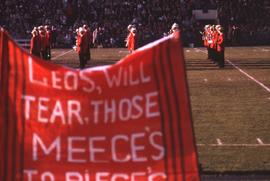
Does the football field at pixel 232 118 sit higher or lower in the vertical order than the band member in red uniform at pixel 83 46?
lower

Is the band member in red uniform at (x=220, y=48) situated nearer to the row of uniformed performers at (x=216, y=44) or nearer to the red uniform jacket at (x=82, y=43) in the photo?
the row of uniformed performers at (x=216, y=44)

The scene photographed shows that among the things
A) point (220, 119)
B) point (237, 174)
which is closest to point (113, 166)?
point (237, 174)

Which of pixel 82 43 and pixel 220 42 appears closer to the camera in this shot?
pixel 82 43

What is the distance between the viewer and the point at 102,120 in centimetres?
455

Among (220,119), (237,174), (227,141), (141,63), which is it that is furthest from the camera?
(220,119)

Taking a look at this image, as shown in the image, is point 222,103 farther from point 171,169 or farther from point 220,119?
point 171,169

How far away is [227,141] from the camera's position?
41.7 ft

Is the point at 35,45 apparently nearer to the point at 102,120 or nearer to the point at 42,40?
the point at 42,40

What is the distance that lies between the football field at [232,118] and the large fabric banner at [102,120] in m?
5.68

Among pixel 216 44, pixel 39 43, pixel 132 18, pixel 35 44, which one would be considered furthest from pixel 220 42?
pixel 132 18

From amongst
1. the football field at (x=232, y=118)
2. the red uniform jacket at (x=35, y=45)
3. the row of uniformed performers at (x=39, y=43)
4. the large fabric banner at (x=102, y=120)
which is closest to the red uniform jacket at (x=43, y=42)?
the row of uniformed performers at (x=39, y=43)

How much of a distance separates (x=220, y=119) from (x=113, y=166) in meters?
10.9

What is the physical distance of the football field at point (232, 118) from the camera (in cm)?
1095

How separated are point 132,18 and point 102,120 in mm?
51960
